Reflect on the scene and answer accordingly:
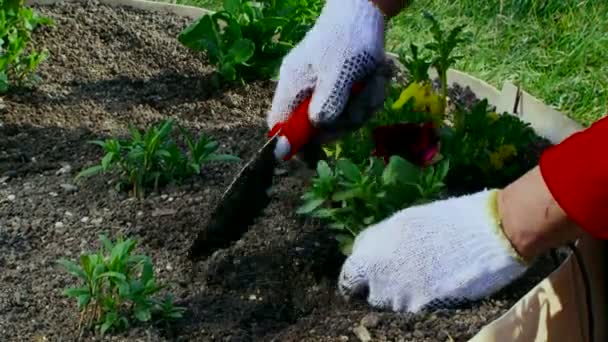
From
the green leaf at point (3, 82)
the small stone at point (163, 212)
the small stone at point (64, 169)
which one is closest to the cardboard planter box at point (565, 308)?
the small stone at point (163, 212)

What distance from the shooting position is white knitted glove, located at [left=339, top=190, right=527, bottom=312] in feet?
6.34

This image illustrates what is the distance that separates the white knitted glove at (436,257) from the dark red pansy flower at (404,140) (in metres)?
0.48

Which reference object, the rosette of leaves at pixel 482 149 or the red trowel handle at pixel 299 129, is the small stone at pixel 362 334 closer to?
the red trowel handle at pixel 299 129

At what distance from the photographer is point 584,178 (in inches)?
66.1

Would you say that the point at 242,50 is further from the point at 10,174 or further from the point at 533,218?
the point at 533,218

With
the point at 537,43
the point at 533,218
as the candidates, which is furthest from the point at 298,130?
the point at 537,43

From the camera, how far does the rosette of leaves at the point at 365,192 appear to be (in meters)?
2.33

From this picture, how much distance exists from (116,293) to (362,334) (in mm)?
500

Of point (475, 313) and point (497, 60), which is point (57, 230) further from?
point (497, 60)

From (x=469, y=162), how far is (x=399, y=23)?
1705 millimetres

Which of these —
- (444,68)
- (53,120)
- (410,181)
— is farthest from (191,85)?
(410,181)

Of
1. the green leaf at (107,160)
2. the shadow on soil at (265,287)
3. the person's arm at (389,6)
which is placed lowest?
the shadow on soil at (265,287)

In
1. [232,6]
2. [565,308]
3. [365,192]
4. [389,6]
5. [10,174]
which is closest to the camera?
[565,308]

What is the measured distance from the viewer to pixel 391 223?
2.07 m
